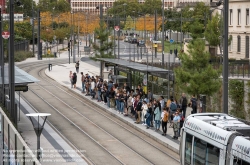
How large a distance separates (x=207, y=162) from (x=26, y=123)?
17.3 m

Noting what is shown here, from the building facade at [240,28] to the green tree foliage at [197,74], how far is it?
37.4m

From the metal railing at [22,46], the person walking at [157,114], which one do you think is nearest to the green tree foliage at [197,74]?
the person walking at [157,114]

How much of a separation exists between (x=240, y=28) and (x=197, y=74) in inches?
1639

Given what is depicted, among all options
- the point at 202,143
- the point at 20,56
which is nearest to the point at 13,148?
the point at 202,143

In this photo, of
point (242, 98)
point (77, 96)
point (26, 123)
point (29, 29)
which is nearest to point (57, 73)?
point (77, 96)

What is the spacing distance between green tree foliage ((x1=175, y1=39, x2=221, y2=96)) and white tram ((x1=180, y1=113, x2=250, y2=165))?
1088cm

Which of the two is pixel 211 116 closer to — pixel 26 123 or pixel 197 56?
pixel 197 56

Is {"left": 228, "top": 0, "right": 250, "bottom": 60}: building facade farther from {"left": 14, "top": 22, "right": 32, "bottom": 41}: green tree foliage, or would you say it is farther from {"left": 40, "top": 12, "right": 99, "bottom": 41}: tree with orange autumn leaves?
{"left": 14, "top": 22, "right": 32, "bottom": 41}: green tree foliage

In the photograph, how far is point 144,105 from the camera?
32.3 meters

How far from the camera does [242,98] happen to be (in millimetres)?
31297

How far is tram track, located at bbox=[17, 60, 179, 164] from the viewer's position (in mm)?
27327

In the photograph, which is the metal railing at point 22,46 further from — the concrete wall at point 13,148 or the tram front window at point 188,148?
the concrete wall at point 13,148

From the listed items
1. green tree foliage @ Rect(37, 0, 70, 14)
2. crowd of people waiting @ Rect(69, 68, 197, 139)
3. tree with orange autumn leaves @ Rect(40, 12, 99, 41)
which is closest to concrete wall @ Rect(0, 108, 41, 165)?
crowd of people waiting @ Rect(69, 68, 197, 139)

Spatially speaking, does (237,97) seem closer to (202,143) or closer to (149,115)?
(149,115)
